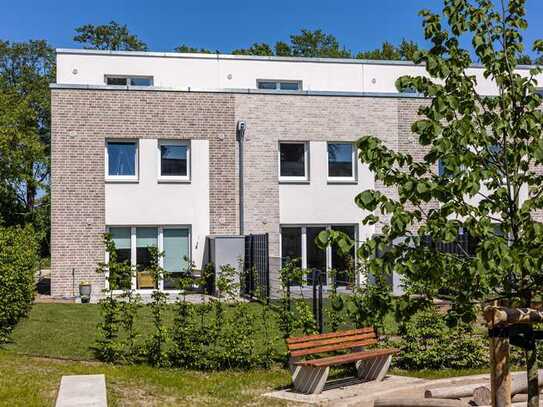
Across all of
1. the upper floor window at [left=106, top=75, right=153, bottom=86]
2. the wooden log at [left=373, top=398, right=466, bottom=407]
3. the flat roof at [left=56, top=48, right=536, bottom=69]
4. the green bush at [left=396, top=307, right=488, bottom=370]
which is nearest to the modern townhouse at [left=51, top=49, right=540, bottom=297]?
the flat roof at [left=56, top=48, right=536, bottom=69]

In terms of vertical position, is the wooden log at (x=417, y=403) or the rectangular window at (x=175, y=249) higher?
the rectangular window at (x=175, y=249)

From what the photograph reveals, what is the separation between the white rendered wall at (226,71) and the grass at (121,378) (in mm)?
15615

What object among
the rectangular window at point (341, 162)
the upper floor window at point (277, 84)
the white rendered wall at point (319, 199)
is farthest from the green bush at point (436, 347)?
the upper floor window at point (277, 84)

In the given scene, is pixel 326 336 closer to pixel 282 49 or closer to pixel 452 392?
pixel 452 392

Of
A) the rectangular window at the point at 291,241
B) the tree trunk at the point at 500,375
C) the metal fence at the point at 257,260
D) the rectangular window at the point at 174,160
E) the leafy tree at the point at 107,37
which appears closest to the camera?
the tree trunk at the point at 500,375

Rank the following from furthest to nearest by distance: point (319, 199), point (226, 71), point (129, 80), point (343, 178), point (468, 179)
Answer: point (226, 71) < point (129, 80) < point (343, 178) < point (319, 199) < point (468, 179)

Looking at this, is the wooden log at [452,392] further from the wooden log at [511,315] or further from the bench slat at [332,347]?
the wooden log at [511,315]

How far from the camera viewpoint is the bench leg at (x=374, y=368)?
35.0ft

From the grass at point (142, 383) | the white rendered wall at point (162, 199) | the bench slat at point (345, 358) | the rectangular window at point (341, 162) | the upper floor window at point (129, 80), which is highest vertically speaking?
the upper floor window at point (129, 80)

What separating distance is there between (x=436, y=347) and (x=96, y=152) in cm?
1378

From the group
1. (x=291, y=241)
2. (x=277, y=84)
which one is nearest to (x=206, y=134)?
(x=291, y=241)

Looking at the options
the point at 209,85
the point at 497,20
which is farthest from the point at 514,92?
the point at 209,85

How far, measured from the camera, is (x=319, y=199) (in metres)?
23.7

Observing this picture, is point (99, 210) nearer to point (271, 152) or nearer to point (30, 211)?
point (271, 152)
